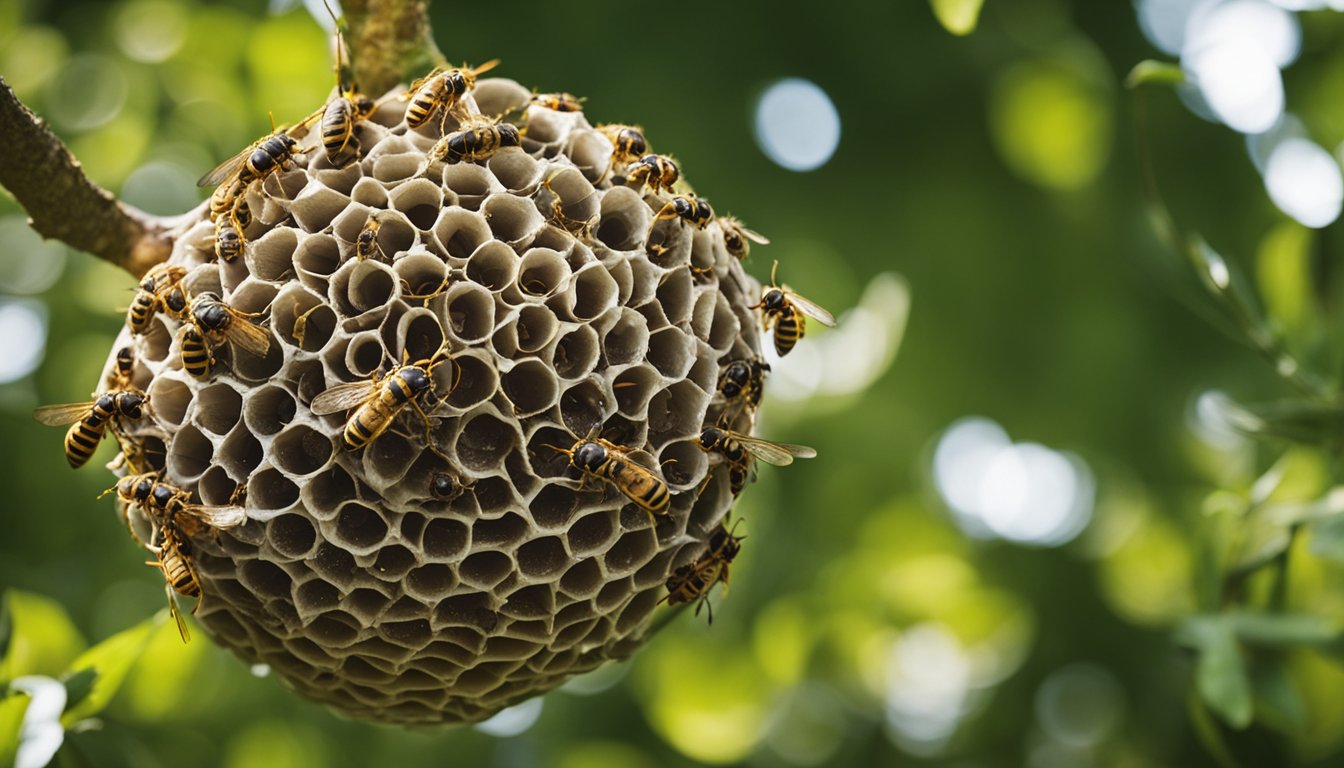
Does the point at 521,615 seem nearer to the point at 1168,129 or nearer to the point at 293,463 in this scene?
the point at 293,463

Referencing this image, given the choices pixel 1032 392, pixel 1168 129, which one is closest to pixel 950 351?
pixel 1032 392

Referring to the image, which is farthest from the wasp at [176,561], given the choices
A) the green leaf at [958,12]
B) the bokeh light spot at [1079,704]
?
the bokeh light spot at [1079,704]

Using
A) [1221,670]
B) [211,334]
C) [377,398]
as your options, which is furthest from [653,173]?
[1221,670]

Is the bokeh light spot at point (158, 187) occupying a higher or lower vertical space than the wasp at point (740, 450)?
higher

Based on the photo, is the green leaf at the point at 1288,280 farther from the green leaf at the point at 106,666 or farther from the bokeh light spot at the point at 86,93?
the bokeh light spot at the point at 86,93

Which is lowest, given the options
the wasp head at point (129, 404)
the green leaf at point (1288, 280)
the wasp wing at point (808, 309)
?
the wasp head at point (129, 404)

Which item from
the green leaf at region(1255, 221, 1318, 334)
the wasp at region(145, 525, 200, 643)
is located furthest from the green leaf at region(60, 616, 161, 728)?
the green leaf at region(1255, 221, 1318, 334)
